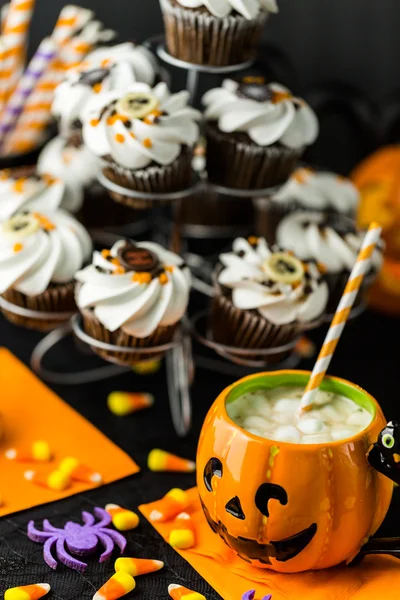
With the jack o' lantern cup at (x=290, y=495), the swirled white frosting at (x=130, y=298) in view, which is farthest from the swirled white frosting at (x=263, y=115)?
the jack o' lantern cup at (x=290, y=495)

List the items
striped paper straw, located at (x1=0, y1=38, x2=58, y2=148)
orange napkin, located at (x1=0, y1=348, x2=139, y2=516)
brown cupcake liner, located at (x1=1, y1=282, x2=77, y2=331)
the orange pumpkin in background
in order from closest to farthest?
1. orange napkin, located at (x1=0, y1=348, x2=139, y2=516)
2. brown cupcake liner, located at (x1=1, y1=282, x2=77, y2=331)
3. striped paper straw, located at (x1=0, y1=38, x2=58, y2=148)
4. the orange pumpkin in background

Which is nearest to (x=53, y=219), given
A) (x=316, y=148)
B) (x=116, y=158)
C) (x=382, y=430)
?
(x=116, y=158)

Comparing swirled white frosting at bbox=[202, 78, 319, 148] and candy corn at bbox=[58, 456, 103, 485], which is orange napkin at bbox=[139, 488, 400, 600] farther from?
swirled white frosting at bbox=[202, 78, 319, 148]

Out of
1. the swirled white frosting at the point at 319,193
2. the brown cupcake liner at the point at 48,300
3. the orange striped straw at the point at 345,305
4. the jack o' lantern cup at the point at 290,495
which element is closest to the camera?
the jack o' lantern cup at the point at 290,495

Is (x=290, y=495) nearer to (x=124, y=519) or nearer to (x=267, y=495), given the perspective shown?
(x=267, y=495)

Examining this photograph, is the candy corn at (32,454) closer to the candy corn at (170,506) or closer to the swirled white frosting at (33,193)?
→ the candy corn at (170,506)

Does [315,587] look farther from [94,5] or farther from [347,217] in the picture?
[94,5]

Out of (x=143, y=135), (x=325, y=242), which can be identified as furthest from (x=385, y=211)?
(x=143, y=135)

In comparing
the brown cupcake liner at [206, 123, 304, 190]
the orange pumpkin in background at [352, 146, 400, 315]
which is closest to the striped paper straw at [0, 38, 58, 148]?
the brown cupcake liner at [206, 123, 304, 190]
